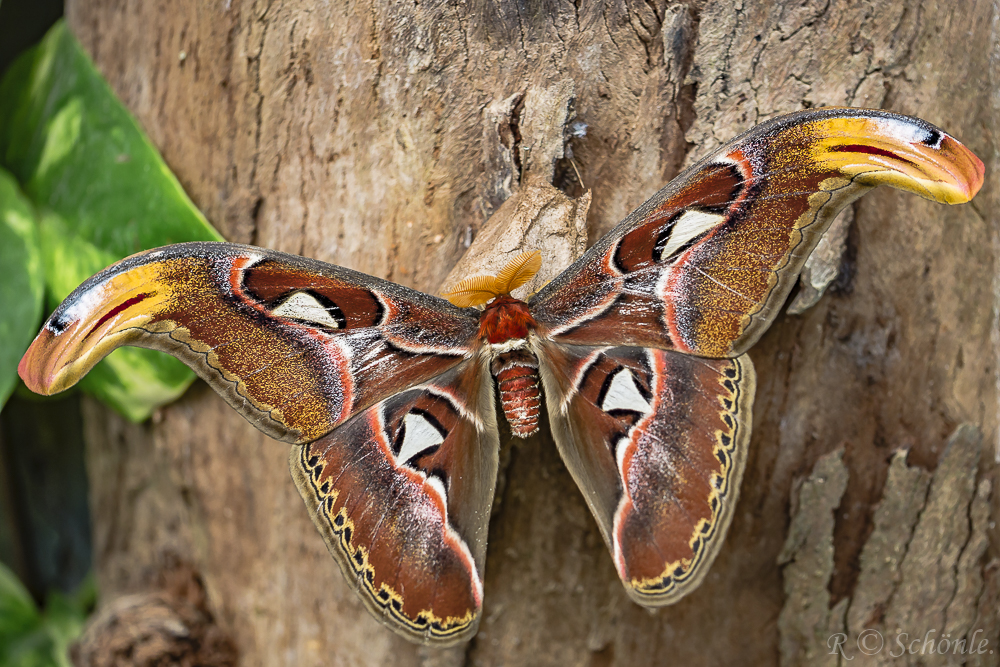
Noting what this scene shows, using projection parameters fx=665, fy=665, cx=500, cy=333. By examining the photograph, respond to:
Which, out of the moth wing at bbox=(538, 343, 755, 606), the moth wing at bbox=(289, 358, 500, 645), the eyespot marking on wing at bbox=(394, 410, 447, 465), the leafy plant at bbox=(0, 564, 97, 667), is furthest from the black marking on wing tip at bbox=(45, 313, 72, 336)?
the leafy plant at bbox=(0, 564, 97, 667)

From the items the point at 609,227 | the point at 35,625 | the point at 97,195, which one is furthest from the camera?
the point at 35,625

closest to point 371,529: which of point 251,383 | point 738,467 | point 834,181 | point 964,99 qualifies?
point 251,383

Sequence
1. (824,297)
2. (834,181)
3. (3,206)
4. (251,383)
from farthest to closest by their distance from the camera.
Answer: (3,206) → (824,297) → (251,383) → (834,181)

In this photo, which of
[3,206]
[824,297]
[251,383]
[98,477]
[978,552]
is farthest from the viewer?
[98,477]

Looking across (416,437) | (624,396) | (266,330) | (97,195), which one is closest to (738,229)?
(624,396)

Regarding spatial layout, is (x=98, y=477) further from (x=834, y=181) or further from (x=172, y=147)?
(x=834, y=181)

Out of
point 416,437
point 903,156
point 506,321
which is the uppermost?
point 903,156

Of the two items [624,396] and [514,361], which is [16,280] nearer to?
[514,361]
